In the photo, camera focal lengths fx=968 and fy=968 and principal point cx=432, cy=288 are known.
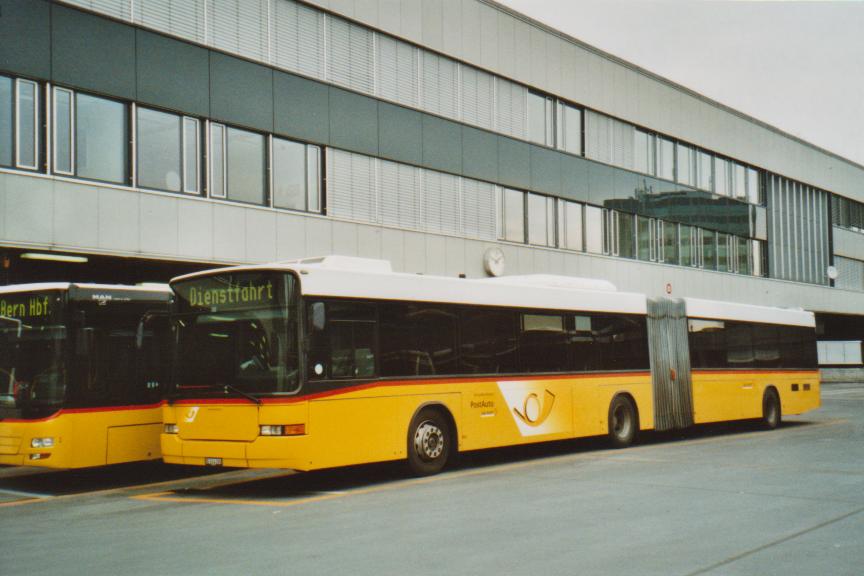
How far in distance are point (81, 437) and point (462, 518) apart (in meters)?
5.76

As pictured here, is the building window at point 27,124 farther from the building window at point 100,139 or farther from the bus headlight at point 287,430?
the bus headlight at point 287,430

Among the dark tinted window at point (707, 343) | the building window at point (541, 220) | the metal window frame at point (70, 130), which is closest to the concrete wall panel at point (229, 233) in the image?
the metal window frame at point (70, 130)

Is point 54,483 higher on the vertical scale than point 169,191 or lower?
lower

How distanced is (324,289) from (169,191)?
8698 millimetres

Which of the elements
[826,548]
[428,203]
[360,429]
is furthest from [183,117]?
[826,548]

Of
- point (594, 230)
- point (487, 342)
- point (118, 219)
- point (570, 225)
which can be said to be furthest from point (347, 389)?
point (594, 230)

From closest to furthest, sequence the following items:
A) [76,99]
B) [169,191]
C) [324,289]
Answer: [324,289], [76,99], [169,191]

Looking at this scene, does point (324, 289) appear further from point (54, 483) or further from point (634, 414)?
point (634, 414)

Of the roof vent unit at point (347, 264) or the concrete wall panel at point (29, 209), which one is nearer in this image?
the roof vent unit at point (347, 264)

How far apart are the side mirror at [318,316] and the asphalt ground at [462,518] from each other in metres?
2.02

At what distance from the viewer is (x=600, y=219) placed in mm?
32875

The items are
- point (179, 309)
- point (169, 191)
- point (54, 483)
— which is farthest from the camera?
point (169, 191)

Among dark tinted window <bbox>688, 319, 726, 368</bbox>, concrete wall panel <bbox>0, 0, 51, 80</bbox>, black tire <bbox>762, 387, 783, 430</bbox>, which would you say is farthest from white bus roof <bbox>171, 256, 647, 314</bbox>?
concrete wall panel <bbox>0, 0, 51, 80</bbox>

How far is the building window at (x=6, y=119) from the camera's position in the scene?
16750 mm
